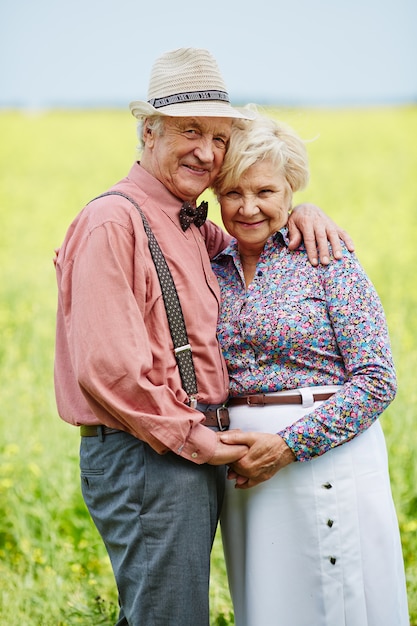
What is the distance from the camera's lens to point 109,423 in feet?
8.20

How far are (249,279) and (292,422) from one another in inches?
21.8

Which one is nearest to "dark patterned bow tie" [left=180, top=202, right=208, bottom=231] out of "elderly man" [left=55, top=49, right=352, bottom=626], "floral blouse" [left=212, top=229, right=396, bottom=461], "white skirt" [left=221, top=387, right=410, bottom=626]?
"elderly man" [left=55, top=49, right=352, bottom=626]

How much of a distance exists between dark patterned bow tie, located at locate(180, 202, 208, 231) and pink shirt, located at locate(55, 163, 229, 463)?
0.03 m

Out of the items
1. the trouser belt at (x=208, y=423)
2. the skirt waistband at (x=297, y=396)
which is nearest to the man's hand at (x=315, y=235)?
the skirt waistband at (x=297, y=396)

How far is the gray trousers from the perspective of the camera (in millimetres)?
2541

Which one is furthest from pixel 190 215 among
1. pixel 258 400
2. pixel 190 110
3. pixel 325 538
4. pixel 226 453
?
pixel 325 538

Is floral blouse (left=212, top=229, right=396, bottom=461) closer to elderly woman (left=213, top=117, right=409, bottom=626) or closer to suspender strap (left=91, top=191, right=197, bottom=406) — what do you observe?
elderly woman (left=213, top=117, right=409, bottom=626)

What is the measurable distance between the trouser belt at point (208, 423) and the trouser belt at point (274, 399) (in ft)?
0.25

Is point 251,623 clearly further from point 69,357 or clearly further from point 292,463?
point 69,357

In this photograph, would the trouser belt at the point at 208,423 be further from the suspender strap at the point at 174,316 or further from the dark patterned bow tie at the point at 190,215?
the dark patterned bow tie at the point at 190,215

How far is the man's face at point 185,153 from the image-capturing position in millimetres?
2738

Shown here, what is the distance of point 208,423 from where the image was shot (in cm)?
271

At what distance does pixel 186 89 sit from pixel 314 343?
946 millimetres

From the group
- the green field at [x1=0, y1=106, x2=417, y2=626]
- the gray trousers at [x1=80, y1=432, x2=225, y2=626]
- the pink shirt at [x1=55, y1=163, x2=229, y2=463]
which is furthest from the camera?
the green field at [x1=0, y1=106, x2=417, y2=626]
